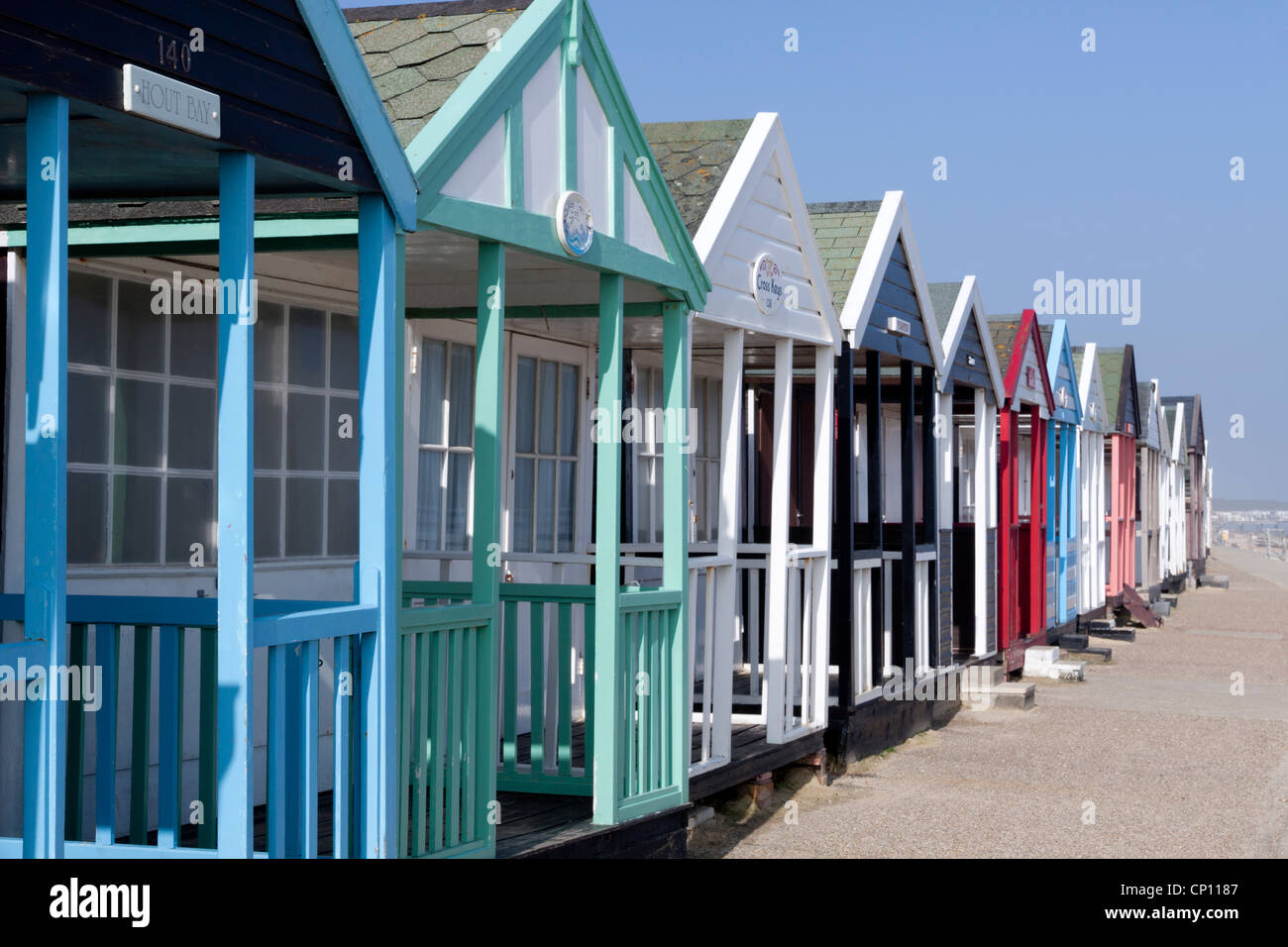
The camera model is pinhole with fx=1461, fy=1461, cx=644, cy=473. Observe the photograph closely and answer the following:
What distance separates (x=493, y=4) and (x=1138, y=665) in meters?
14.2

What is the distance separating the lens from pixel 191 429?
6.14 metres

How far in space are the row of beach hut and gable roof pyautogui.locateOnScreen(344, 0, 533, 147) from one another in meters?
0.02

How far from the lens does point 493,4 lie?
535cm

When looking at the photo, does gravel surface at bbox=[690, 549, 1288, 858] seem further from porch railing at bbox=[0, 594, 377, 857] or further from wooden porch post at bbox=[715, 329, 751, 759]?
porch railing at bbox=[0, 594, 377, 857]

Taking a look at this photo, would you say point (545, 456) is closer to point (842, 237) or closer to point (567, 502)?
point (567, 502)

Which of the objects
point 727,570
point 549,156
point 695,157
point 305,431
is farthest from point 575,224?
point 727,570

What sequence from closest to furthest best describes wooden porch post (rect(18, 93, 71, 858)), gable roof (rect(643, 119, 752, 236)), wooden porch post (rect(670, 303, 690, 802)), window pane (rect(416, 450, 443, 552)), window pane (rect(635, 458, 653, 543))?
wooden porch post (rect(18, 93, 71, 858)), wooden porch post (rect(670, 303, 690, 802)), gable roof (rect(643, 119, 752, 236)), window pane (rect(416, 450, 443, 552)), window pane (rect(635, 458, 653, 543))

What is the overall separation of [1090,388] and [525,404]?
13.1m

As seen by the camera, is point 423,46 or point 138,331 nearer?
point 423,46

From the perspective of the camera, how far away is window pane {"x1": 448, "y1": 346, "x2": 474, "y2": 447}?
26.6 ft

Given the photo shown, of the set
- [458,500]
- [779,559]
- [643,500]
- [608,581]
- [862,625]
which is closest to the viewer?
[608,581]

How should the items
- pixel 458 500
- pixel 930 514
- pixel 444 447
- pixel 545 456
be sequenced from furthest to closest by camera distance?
1. pixel 930 514
2. pixel 545 456
3. pixel 458 500
4. pixel 444 447

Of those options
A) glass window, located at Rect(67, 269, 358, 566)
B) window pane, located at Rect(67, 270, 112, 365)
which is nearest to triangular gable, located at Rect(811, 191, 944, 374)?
glass window, located at Rect(67, 269, 358, 566)
